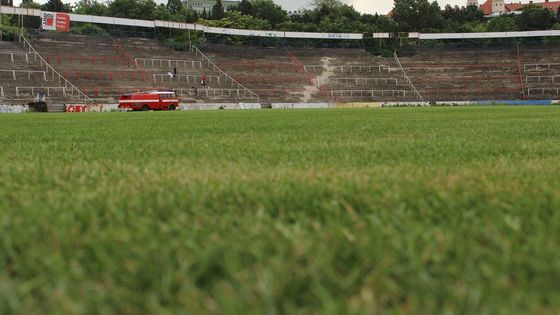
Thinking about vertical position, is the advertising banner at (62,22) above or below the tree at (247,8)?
below

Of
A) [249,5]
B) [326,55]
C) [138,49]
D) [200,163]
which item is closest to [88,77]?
[138,49]

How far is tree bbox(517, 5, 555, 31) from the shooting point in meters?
91.9

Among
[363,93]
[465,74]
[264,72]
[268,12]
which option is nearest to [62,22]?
[264,72]

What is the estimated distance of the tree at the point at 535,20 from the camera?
3620 inches

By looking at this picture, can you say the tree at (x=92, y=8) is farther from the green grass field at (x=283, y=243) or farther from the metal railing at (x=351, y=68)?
the green grass field at (x=283, y=243)

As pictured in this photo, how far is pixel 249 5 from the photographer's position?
106 meters

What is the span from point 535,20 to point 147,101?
252 ft

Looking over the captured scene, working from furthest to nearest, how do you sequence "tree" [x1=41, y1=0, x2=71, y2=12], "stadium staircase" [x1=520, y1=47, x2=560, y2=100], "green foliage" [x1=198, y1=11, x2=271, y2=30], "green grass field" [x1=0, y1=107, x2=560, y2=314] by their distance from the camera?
1. "tree" [x1=41, y1=0, x2=71, y2=12]
2. "green foliage" [x1=198, y1=11, x2=271, y2=30]
3. "stadium staircase" [x1=520, y1=47, x2=560, y2=100]
4. "green grass field" [x1=0, y1=107, x2=560, y2=314]

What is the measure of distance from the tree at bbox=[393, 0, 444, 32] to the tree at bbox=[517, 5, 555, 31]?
14.4 metres

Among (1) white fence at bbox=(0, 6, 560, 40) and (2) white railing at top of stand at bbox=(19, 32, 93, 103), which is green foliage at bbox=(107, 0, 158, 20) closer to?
(1) white fence at bbox=(0, 6, 560, 40)

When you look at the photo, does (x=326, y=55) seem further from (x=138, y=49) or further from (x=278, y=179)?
(x=278, y=179)

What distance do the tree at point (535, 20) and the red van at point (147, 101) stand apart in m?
73.4

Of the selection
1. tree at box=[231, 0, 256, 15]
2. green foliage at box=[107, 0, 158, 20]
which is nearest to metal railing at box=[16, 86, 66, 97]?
green foliage at box=[107, 0, 158, 20]

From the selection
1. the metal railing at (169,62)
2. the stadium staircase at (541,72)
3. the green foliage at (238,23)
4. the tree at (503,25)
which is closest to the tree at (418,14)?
the tree at (503,25)
